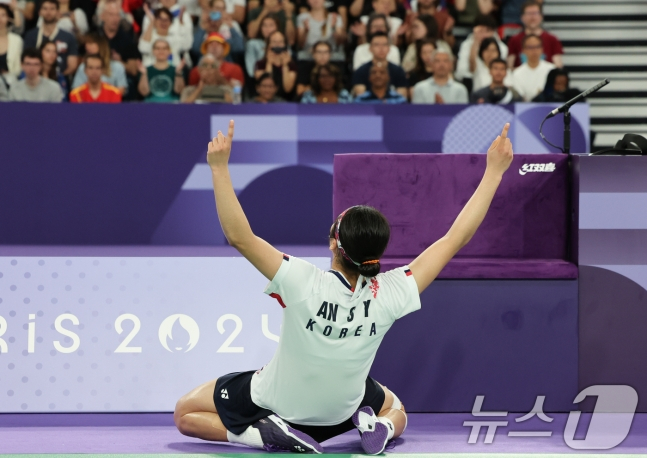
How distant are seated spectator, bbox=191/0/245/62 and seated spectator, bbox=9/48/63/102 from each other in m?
1.68

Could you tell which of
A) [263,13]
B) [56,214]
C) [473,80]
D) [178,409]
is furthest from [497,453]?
[263,13]

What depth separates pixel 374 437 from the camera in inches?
134

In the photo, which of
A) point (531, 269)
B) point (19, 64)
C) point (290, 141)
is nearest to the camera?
point (531, 269)

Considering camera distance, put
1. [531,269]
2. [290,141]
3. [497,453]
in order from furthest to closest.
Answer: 1. [290,141]
2. [531,269]
3. [497,453]

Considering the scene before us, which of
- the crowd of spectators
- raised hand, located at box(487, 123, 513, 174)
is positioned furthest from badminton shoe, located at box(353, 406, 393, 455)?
the crowd of spectators

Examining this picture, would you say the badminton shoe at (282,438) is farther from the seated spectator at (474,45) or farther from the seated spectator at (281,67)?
the seated spectator at (474,45)

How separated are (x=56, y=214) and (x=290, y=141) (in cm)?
219

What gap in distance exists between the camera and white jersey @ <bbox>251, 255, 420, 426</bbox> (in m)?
3.20

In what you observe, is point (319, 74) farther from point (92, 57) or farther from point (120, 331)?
point (120, 331)

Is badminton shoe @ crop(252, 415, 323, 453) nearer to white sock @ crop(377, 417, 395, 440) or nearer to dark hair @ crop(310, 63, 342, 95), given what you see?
white sock @ crop(377, 417, 395, 440)

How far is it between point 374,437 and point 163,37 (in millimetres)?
7087

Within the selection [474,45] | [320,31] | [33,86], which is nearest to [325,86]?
[320,31]

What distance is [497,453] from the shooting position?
137 inches

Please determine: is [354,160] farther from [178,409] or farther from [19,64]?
[19,64]
